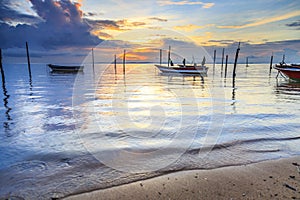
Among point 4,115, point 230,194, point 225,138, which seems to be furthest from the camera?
point 4,115

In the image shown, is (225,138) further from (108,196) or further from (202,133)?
(108,196)

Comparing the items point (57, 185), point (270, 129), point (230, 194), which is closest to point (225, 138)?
point (270, 129)

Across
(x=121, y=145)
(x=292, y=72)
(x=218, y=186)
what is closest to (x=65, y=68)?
(x=292, y=72)

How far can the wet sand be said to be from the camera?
3.26 metres

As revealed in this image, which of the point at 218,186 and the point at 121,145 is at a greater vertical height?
the point at 218,186

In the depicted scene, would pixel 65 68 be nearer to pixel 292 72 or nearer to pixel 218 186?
pixel 292 72

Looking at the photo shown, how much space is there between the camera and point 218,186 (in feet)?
11.6

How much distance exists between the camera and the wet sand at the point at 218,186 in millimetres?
3262

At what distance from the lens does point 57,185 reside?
380 cm

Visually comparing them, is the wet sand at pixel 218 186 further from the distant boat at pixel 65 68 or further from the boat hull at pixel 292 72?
the distant boat at pixel 65 68

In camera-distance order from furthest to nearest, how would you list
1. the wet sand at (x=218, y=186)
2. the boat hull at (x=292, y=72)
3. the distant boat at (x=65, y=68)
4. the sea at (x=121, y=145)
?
the distant boat at (x=65, y=68) → the boat hull at (x=292, y=72) → the sea at (x=121, y=145) → the wet sand at (x=218, y=186)

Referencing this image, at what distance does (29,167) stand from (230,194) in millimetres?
4167

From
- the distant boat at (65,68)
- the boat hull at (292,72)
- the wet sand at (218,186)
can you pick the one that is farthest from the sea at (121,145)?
the distant boat at (65,68)

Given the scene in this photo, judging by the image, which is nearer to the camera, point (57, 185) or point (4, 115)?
point (57, 185)
